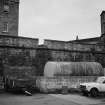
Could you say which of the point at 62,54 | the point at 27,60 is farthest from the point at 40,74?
the point at 62,54

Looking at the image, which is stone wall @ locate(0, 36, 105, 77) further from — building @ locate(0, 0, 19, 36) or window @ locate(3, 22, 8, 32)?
window @ locate(3, 22, 8, 32)

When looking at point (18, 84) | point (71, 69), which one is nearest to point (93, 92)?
point (71, 69)

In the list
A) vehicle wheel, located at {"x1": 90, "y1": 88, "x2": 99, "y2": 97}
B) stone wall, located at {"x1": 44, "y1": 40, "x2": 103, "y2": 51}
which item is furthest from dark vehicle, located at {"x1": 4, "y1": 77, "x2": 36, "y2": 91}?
vehicle wheel, located at {"x1": 90, "y1": 88, "x2": 99, "y2": 97}

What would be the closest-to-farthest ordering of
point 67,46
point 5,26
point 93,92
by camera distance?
point 93,92 < point 67,46 < point 5,26

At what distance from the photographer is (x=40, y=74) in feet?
63.0

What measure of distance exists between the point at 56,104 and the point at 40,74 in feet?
25.0

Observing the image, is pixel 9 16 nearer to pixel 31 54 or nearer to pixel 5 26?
pixel 5 26

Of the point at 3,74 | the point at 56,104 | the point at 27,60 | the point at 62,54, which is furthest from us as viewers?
the point at 62,54

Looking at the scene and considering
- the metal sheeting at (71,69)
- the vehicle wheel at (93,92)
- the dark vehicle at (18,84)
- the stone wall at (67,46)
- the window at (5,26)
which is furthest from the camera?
the window at (5,26)

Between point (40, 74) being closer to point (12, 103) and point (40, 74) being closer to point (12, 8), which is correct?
point (12, 103)

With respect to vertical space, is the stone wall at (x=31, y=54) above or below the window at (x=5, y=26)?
below

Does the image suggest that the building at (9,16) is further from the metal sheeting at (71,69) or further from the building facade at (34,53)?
the metal sheeting at (71,69)

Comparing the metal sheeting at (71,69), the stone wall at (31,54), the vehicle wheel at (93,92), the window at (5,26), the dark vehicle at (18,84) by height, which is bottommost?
the vehicle wheel at (93,92)

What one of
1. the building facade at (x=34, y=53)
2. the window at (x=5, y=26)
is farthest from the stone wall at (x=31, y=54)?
the window at (x=5, y=26)
